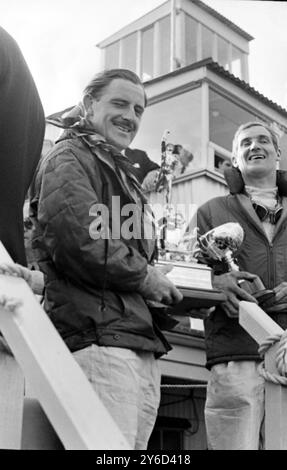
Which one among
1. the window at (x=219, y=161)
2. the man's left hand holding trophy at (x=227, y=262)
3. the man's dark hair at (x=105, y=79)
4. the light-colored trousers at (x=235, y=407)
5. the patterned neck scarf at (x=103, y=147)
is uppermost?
the window at (x=219, y=161)

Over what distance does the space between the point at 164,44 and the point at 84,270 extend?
8479 millimetres

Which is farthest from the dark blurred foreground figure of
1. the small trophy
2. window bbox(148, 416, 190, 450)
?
window bbox(148, 416, 190, 450)

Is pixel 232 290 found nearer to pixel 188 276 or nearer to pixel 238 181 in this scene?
pixel 188 276

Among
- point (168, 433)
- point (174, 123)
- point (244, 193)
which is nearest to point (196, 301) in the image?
point (244, 193)

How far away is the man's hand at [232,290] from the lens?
7.29 feet

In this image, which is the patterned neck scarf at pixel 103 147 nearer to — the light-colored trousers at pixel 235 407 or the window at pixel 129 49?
the light-colored trousers at pixel 235 407

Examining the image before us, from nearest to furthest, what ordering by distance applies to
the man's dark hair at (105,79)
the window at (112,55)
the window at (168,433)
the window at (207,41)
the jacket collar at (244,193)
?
the man's dark hair at (105,79) → the jacket collar at (244,193) → the window at (168,433) → the window at (207,41) → the window at (112,55)

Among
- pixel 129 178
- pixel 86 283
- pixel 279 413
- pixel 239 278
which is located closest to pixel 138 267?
pixel 86 283

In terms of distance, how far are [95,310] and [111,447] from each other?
62 centimetres

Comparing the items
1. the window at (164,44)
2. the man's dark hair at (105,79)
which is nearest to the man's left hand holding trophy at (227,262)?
the man's dark hair at (105,79)

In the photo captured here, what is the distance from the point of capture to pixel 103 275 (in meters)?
1.69

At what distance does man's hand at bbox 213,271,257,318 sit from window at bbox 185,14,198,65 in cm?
770

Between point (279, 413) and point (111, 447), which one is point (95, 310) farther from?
point (111, 447)

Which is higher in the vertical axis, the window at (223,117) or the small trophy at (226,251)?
the window at (223,117)
